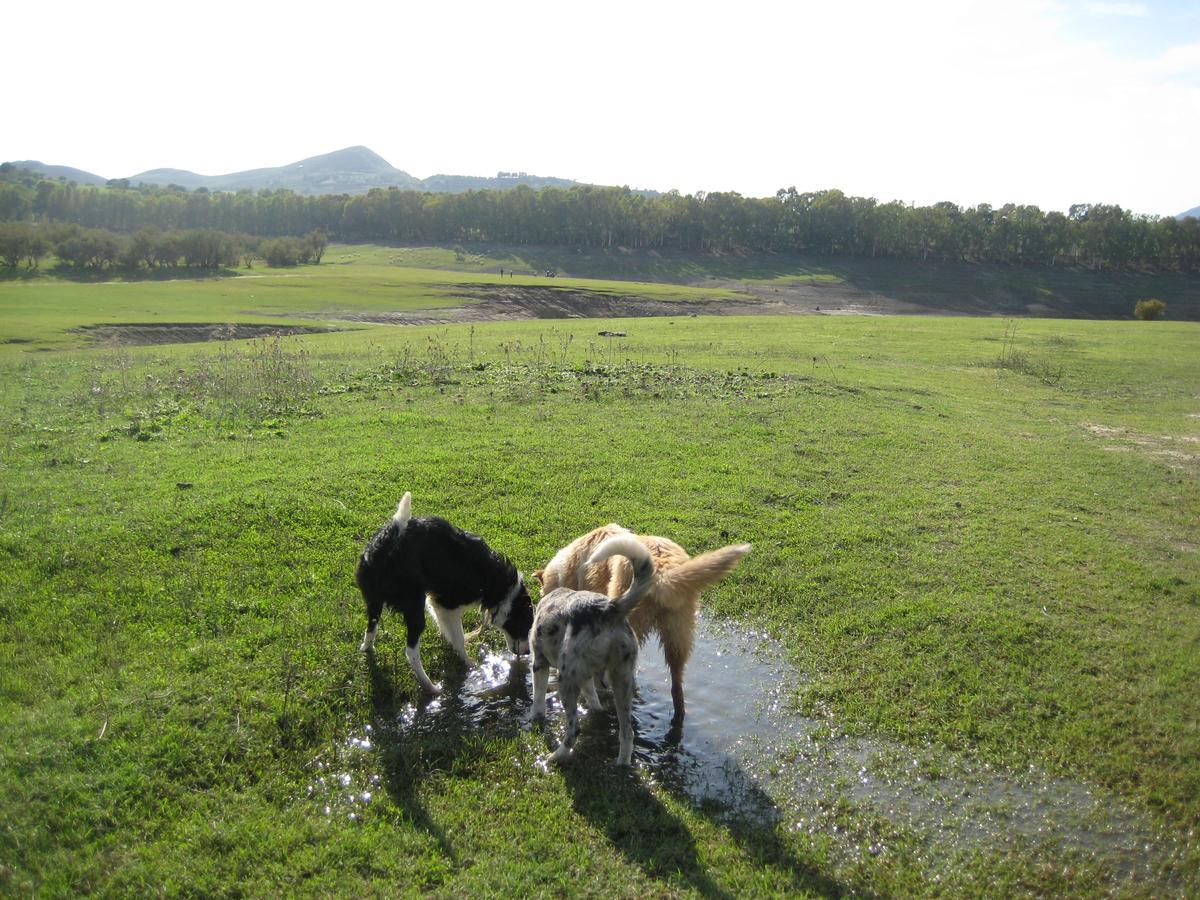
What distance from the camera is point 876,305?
7750cm

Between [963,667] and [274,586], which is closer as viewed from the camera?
[963,667]

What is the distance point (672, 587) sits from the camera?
695 cm

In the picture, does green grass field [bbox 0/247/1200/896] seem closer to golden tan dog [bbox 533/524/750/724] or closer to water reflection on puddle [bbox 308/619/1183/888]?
water reflection on puddle [bbox 308/619/1183/888]

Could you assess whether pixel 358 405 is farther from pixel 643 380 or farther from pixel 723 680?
pixel 723 680

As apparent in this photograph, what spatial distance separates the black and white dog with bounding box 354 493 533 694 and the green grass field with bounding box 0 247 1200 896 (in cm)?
64

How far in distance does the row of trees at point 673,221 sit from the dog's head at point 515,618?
10985cm

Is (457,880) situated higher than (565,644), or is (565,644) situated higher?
(565,644)

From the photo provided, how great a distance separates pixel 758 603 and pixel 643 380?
43.9 ft

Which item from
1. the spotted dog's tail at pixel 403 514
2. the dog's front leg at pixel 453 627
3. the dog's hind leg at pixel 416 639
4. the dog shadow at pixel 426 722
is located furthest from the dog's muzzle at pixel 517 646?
the spotted dog's tail at pixel 403 514

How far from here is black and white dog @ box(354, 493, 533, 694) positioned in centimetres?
736

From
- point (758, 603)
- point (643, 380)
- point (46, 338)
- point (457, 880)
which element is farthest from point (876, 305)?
point (457, 880)

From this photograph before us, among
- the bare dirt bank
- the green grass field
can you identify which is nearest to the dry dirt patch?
the green grass field

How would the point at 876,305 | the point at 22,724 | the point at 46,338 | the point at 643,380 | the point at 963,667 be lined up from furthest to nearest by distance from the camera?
1. the point at 876,305
2. the point at 46,338
3. the point at 643,380
4. the point at 963,667
5. the point at 22,724

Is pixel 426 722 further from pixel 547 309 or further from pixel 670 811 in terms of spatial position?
pixel 547 309
